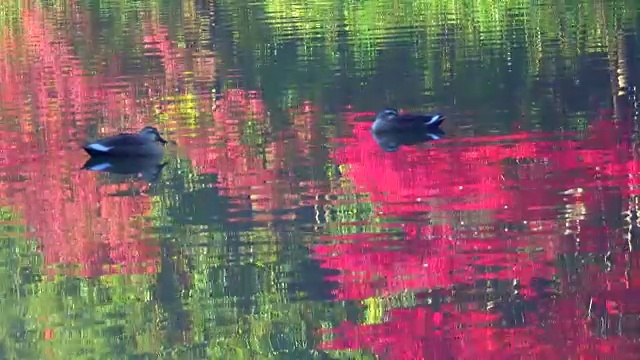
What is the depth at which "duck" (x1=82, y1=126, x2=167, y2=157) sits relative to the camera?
55.1 ft

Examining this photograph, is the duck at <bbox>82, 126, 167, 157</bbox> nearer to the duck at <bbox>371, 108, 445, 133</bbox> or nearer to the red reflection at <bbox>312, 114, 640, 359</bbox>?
the red reflection at <bbox>312, 114, 640, 359</bbox>

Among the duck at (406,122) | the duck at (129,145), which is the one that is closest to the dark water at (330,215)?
the duck at (129,145)

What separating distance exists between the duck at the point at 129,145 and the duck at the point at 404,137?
2.68 metres

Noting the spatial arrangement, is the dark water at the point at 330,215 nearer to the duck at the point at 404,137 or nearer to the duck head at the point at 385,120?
the duck at the point at 404,137

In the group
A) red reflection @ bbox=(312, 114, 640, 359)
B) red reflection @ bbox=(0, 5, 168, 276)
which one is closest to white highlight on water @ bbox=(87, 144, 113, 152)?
red reflection @ bbox=(0, 5, 168, 276)

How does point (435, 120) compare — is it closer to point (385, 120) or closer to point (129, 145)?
point (385, 120)

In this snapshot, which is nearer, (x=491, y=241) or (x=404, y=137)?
(x=491, y=241)

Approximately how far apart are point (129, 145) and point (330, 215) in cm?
411

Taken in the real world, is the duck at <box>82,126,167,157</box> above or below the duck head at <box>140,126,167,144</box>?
below

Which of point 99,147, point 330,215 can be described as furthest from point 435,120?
point 330,215

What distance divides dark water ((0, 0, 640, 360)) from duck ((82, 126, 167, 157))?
0.87 feet

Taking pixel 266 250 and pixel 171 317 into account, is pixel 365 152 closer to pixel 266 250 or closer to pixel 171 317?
pixel 266 250

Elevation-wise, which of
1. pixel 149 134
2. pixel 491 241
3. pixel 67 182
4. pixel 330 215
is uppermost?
pixel 149 134

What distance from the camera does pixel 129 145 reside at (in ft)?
55.3
